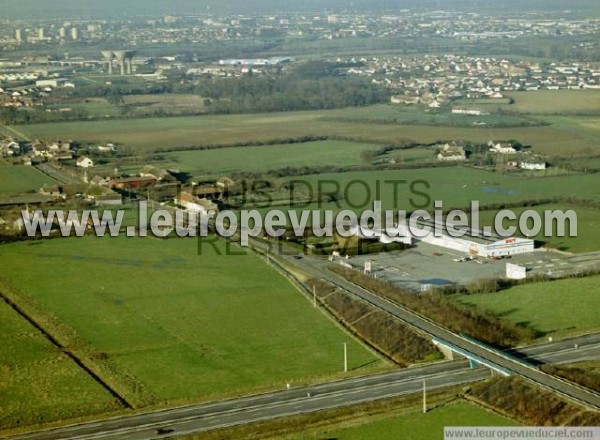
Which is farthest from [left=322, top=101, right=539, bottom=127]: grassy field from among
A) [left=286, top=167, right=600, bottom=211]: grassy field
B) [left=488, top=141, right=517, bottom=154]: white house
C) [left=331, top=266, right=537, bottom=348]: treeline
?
[left=331, top=266, right=537, bottom=348]: treeline

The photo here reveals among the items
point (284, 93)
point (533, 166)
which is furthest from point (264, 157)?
point (284, 93)

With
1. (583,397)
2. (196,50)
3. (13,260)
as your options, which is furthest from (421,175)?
(196,50)

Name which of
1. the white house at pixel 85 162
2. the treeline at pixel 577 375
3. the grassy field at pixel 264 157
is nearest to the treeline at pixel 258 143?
the grassy field at pixel 264 157

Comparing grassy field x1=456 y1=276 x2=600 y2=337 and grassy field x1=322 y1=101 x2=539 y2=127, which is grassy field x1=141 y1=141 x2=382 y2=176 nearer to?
grassy field x1=322 y1=101 x2=539 y2=127

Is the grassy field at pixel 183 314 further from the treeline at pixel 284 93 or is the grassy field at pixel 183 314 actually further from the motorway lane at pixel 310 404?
the treeline at pixel 284 93

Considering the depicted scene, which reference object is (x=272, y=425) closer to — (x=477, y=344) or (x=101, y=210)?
(x=477, y=344)

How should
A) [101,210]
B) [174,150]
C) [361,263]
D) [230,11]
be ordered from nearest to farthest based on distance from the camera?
[361,263], [101,210], [174,150], [230,11]
